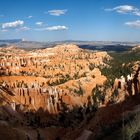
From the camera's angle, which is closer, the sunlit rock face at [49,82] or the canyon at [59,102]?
the canyon at [59,102]

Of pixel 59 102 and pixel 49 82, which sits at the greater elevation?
pixel 49 82

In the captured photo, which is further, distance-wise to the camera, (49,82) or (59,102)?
(49,82)

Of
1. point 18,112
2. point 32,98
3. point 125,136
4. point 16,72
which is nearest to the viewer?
point 125,136

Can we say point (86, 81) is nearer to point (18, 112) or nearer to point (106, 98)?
point (106, 98)

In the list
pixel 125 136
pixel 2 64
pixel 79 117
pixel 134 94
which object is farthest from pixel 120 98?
pixel 2 64

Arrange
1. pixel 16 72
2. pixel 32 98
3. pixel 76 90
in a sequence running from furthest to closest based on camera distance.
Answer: pixel 16 72 → pixel 76 90 → pixel 32 98

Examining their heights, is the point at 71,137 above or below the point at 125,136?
below

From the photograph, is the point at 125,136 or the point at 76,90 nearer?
the point at 125,136

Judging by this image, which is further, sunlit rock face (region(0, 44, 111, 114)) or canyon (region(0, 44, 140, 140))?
sunlit rock face (region(0, 44, 111, 114))

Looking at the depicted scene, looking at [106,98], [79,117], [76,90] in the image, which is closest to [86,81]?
[76,90]
